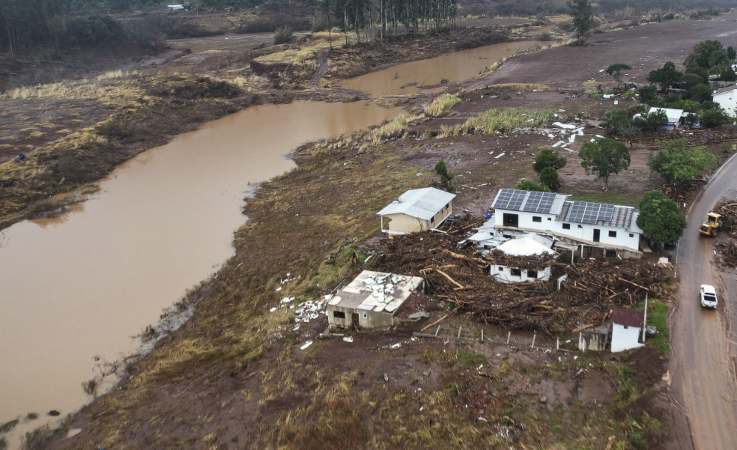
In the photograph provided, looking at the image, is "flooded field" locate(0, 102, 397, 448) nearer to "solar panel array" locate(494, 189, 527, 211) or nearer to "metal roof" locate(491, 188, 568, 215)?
"solar panel array" locate(494, 189, 527, 211)

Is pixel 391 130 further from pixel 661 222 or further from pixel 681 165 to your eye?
pixel 661 222

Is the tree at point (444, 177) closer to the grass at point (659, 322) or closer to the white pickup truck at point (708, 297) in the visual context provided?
the grass at point (659, 322)

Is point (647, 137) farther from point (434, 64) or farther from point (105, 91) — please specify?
point (105, 91)

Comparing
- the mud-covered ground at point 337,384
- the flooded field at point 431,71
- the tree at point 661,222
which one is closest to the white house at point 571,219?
the tree at point 661,222

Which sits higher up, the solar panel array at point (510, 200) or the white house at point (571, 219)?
the solar panel array at point (510, 200)

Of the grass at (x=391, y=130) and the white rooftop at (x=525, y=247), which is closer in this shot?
the white rooftop at (x=525, y=247)

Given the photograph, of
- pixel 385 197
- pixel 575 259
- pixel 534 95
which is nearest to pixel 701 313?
pixel 575 259
